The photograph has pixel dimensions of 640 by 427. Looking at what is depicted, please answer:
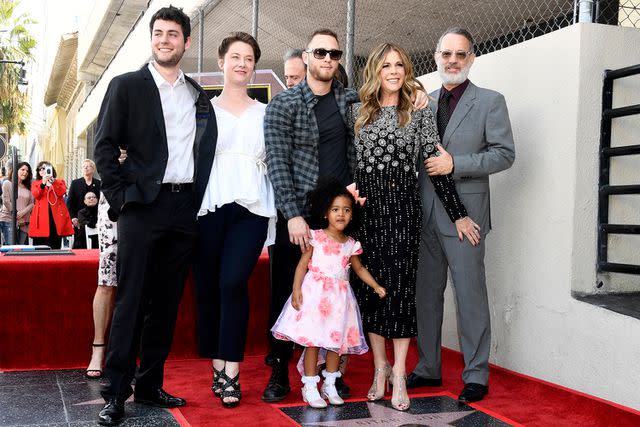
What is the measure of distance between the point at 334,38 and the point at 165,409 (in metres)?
2.06

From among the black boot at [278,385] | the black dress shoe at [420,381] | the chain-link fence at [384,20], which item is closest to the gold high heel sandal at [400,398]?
the black dress shoe at [420,381]

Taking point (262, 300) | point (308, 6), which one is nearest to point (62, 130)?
point (308, 6)

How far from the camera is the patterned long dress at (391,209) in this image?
3.78 meters

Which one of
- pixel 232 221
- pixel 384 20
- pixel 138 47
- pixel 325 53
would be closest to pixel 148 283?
pixel 232 221

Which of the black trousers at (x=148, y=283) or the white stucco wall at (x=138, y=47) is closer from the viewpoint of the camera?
the black trousers at (x=148, y=283)

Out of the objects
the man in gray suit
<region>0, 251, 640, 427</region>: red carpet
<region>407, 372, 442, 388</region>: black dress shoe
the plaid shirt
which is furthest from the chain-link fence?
<region>407, 372, 442, 388</region>: black dress shoe

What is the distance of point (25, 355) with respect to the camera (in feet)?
15.3

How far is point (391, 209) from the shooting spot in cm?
381

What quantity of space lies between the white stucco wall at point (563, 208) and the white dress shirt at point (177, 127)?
6.45 feet

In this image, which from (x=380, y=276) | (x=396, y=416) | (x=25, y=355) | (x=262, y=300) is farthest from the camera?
(x=262, y=300)

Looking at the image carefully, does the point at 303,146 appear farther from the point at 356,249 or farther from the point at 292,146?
the point at 356,249

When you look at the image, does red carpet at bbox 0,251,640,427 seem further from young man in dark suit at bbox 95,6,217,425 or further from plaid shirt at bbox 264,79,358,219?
plaid shirt at bbox 264,79,358,219

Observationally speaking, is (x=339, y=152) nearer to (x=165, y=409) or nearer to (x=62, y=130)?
(x=165, y=409)

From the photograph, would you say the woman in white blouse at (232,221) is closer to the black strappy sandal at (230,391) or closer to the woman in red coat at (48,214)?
the black strappy sandal at (230,391)
